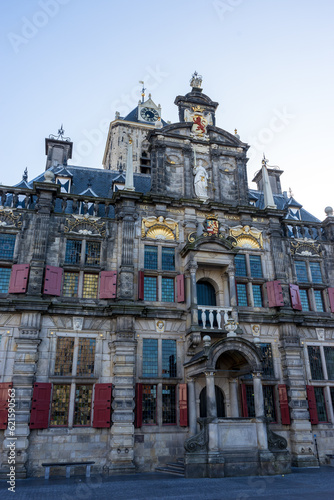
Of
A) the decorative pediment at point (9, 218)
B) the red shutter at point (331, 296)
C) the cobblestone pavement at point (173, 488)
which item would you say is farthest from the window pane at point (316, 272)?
the decorative pediment at point (9, 218)

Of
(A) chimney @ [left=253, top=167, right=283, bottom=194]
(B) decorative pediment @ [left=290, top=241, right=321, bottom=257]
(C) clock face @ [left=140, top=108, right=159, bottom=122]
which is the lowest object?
(B) decorative pediment @ [left=290, top=241, right=321, bottom=257]

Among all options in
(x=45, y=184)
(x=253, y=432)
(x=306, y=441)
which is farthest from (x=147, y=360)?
(x=45, y=184)

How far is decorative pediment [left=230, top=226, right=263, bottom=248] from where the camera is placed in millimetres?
23141

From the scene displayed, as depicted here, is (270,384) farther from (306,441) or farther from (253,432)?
(253,432)

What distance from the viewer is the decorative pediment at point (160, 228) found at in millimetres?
21734

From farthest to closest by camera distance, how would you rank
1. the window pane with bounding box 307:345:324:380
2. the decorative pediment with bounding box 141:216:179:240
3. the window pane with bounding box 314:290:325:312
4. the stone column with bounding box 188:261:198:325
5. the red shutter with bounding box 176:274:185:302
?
the window pane with bounding box 314:290:325:312 → the decorative pediment with bounding box 141:216:179:240 → the window pane with bounding box 307:345:324:380 → the red shutter with bounding box 176:274:185:302 → the stone column with bounding box 188:261:198:325

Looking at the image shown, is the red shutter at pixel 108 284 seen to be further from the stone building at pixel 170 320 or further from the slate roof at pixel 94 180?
the slate roof at pixel 94 180

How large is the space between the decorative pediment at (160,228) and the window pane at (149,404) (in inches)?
310

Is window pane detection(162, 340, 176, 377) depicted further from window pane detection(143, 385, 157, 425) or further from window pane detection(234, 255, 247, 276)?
window pane detection(234, 255, 247, 276)

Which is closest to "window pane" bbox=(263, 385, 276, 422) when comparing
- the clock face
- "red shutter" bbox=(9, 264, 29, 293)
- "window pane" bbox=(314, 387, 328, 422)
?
"window pane" bbox=(314, 387, 328, 422)

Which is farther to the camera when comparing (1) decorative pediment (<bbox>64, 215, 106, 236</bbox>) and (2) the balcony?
(1) decorative pediment (<bbox>64, 215, 106, 236</bbox>)

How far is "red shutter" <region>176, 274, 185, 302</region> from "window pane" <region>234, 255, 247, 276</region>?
363 centimetres

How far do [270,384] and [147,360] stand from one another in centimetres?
657

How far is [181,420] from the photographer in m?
Answer: 18.2
